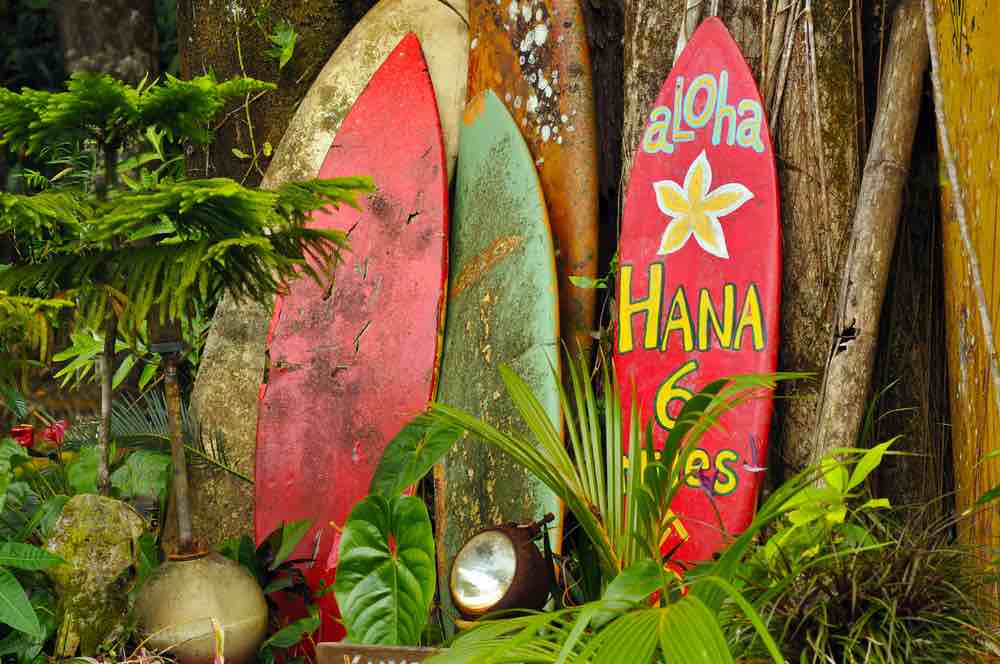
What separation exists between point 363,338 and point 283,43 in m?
1.20

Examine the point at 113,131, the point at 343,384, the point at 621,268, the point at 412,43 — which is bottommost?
the point at 343,384

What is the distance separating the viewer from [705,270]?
2.79 metres

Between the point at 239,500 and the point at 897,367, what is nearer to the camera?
the point at 897,367

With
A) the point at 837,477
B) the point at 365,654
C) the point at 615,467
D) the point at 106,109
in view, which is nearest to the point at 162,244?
A: the point at 106,109

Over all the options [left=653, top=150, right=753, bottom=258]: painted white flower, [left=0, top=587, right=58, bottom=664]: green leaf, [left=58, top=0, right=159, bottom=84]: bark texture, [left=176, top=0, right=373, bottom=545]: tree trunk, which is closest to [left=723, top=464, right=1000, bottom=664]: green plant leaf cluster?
[left=653, top=150, right=753, bottom=258]: painted white flower

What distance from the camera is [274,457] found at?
3330 millimetres

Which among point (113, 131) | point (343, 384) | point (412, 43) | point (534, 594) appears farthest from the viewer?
point (412, 43)

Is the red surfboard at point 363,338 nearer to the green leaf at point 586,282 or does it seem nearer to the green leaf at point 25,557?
the green leaf at point 586,282

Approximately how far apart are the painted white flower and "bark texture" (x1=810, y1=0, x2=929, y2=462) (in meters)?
0.28

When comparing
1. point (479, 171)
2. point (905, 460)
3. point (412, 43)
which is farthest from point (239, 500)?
point (905, 460)

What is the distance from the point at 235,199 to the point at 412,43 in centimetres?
127

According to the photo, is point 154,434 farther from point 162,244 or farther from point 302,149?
point 162,244

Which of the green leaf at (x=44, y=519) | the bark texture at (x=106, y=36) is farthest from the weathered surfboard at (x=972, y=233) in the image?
the bark texture at (x=106, y=36)

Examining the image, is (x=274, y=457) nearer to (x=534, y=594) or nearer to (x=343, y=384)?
(x=343, y=384)
